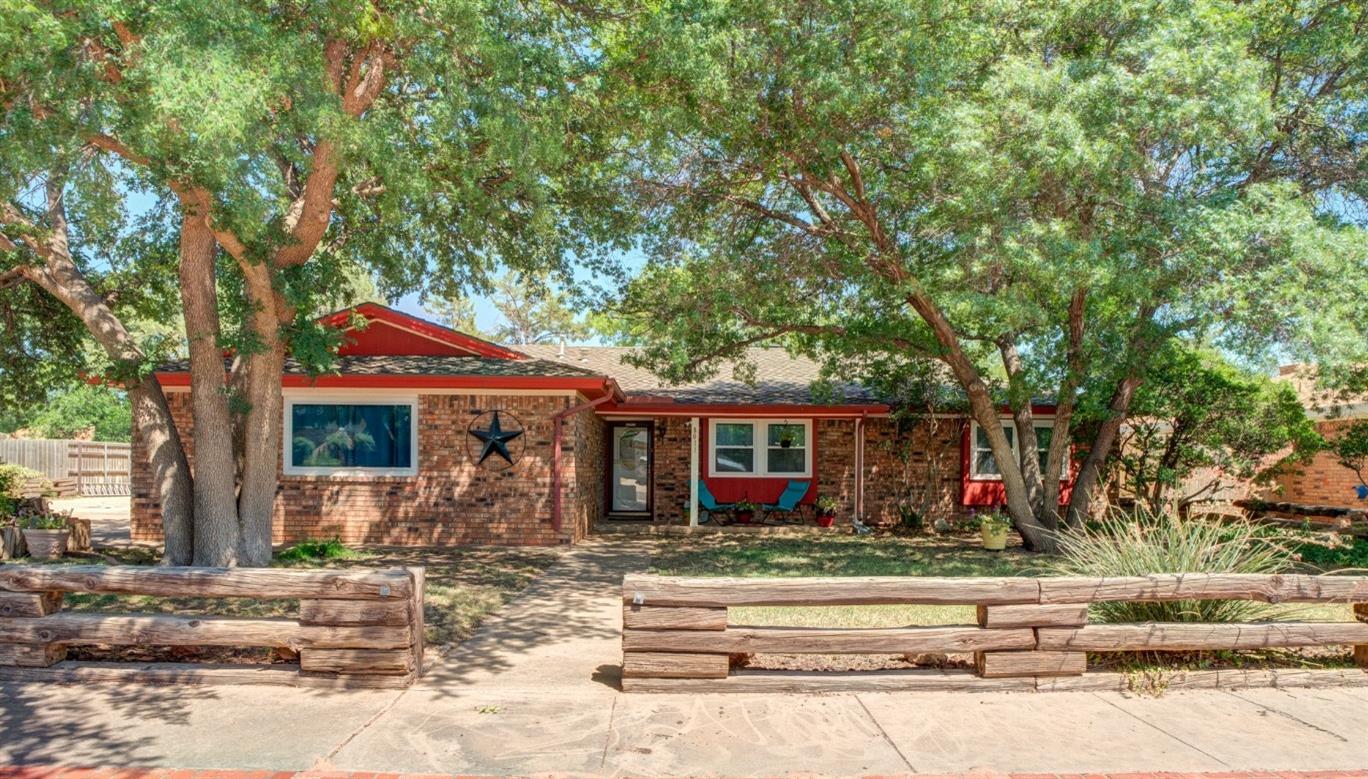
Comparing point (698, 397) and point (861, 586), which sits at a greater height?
point (698, 397)

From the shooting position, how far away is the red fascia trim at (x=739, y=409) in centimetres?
1561

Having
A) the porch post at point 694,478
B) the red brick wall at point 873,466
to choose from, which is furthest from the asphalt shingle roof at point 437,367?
the red brick wall at point 873,466

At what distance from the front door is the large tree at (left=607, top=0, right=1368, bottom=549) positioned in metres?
5.88

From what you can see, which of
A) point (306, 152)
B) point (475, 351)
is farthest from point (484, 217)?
point (475, 351)

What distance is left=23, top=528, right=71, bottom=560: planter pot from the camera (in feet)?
36.8

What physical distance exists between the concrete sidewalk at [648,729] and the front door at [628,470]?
1189 centimetres

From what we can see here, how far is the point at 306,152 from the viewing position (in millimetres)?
11047

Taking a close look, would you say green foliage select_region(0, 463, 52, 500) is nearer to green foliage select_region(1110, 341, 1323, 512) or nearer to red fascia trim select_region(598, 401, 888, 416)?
red fascia trim select_region(598, 401, 888, 416)

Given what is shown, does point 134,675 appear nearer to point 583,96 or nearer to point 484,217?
point 484,217

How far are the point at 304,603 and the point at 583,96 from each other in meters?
6.47

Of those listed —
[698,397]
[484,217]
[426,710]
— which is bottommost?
[426,710]

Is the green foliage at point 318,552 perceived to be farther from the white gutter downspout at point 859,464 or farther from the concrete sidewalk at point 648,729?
the white gutter downspout at point 859,464

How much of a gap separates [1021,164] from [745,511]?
8883mm

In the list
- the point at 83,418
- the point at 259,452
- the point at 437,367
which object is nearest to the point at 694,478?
the point at 437,367
